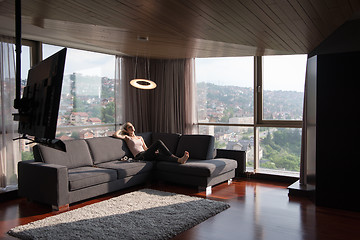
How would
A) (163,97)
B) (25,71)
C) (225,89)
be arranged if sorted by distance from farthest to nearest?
(163,97), (225,89), (25,71)

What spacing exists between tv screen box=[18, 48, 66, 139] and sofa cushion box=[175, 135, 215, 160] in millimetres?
3832

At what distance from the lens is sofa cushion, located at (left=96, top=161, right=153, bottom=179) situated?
520 centimetres

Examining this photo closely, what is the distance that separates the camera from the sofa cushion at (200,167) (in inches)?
208

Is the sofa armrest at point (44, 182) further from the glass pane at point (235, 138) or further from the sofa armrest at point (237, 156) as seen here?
the glass pane at point (235, 138)

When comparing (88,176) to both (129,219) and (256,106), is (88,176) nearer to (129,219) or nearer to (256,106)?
(129,219)

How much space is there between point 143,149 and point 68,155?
1.49 meters

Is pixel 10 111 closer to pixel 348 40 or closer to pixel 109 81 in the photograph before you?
pixel 109 81

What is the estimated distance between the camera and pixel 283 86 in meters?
6.26

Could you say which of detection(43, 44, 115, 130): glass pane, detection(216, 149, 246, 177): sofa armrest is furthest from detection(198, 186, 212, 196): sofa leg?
detection(43, 44, 115, 130): glass pane

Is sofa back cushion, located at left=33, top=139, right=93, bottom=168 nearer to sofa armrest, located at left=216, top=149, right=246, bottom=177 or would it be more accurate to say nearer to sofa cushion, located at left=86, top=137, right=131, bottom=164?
sofa cushion, located at left=86, top=137, right=131, bottom=164

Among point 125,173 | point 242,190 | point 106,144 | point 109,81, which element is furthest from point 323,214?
point 109,81

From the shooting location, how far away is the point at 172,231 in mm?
3584

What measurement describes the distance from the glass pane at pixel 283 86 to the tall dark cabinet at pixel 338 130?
1486mm

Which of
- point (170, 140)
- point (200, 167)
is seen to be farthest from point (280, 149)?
point (170, 140)
